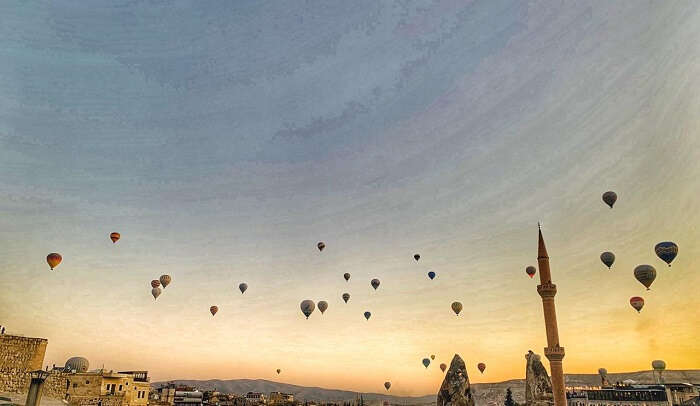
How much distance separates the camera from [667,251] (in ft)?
122

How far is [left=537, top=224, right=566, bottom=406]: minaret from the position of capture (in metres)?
55.5

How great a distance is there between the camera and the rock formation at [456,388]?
125188 mm

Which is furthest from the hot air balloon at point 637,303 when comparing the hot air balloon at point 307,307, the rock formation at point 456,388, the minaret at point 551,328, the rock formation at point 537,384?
the rock formation at point 456,388

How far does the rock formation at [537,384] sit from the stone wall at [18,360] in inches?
4249

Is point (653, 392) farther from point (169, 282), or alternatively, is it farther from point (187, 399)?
point (187, 399)

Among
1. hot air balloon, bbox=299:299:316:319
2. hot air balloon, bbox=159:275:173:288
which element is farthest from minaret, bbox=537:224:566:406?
hot air balloon, bbox=159:275:173:288

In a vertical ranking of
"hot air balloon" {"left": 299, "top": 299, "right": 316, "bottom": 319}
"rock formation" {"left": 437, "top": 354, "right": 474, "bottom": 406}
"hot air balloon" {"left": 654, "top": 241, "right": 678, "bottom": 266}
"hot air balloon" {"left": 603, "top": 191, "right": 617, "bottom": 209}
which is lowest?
"rock formation" {"left": 437, "top": 354, "right": 474, "bottom": 406}

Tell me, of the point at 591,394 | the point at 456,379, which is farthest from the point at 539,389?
the point at 591,394

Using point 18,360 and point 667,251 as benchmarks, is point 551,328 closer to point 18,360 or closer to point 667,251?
point 667,251

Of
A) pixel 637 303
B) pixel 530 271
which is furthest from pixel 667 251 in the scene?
pixel 530 271

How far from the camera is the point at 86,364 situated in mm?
50688

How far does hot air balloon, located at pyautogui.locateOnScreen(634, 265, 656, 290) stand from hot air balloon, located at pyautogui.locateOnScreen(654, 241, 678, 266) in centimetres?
293

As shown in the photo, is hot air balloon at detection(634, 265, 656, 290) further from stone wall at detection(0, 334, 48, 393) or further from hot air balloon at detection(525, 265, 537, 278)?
stone wall at detection(0, 334, 48, 393)

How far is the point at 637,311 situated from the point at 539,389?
247 feet
